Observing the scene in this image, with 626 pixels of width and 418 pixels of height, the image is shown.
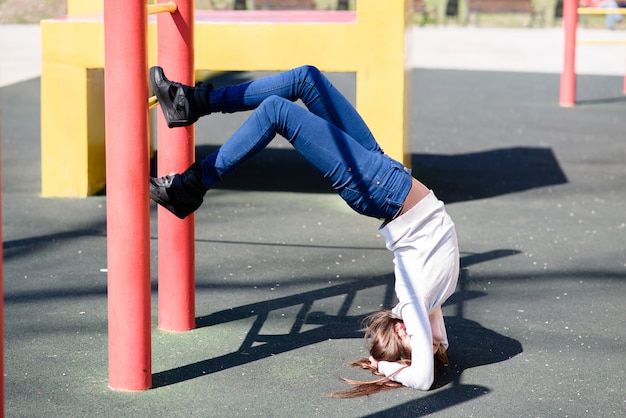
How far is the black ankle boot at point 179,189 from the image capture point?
378 cm

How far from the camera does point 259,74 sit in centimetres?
1393

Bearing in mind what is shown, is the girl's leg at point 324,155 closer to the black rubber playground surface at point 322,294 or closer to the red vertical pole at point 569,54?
the black rubber playground surface at point 322,294

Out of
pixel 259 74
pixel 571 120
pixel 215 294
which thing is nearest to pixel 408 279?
pixel 215 294

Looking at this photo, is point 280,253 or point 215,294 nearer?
point 215,294

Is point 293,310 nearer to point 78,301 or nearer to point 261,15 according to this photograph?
point 78,301

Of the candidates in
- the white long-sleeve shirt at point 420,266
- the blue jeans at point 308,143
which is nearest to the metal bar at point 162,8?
the blue jeans at point 308,143

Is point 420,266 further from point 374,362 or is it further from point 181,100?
point 181,100

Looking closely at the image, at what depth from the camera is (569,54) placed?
10.8 meters

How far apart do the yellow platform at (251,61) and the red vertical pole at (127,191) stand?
309 cm

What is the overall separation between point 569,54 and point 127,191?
8147mm

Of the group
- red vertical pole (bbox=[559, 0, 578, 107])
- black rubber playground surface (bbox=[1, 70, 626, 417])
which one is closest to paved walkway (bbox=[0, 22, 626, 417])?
black rubber playground surface (bbox=[1, 70, 626, 417])

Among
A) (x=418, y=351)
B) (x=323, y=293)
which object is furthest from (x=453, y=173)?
(x=418, y=351)

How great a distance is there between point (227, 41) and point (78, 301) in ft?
8.21

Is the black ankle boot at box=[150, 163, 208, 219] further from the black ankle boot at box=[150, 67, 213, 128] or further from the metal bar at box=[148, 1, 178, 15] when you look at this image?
the metal bar at box=[148, 1, 178, 15]
